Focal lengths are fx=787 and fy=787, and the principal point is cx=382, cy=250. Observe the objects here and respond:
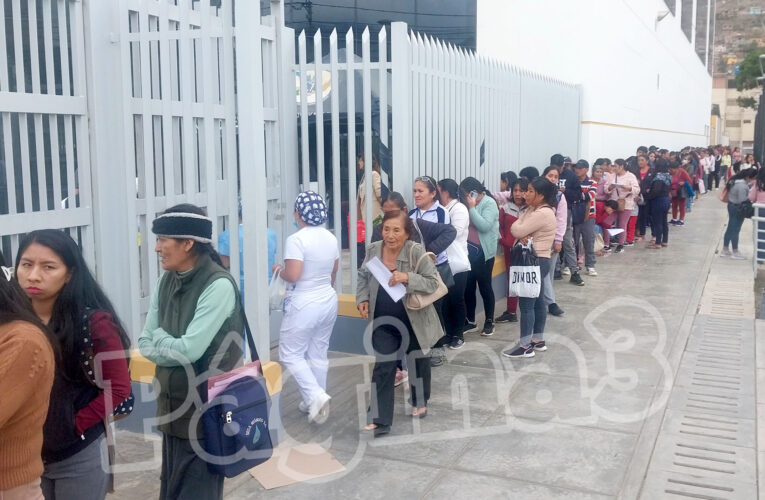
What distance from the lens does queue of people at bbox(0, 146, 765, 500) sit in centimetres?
244

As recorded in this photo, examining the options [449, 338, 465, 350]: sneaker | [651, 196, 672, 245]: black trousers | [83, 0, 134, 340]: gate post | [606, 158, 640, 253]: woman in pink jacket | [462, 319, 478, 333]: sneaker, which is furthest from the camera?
[651, 196, 672, 245]: black trousers

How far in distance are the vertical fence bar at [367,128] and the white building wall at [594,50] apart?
18.3ft

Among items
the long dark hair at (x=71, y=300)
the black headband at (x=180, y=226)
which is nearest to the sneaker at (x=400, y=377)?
the black headband at (x=180, y=226)

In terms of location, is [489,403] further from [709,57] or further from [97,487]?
[709,57]

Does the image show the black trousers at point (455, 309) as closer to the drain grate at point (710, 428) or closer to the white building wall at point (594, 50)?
the drain grate at point (710, 428)

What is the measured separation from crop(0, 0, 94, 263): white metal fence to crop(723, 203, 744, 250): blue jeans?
10503 mm

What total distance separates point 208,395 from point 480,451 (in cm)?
229

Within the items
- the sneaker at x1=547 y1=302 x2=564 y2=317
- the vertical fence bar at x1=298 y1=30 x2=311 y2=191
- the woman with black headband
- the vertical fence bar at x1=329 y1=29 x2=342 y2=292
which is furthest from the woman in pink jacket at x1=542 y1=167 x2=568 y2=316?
Answer: the woman with black headband

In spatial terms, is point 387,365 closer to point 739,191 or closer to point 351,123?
point 351,123

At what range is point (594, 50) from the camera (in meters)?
13.7

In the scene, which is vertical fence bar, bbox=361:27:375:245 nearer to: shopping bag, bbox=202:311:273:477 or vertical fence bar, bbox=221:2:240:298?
vertical fence bar, bbox=221:2:240:298

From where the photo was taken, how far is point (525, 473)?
460cm

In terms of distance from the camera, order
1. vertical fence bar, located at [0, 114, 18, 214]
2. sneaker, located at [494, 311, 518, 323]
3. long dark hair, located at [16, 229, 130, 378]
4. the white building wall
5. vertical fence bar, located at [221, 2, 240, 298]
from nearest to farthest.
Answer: long dark hair, located at [16, 229, 130, 378], vertical fence bar, located at [0, 114, 18, 214], vertical fence bar, located at [221, 2, 240, 298], sneaker, located at [494, 311, 518, 323], the white building wall

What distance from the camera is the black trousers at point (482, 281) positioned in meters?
7.74
